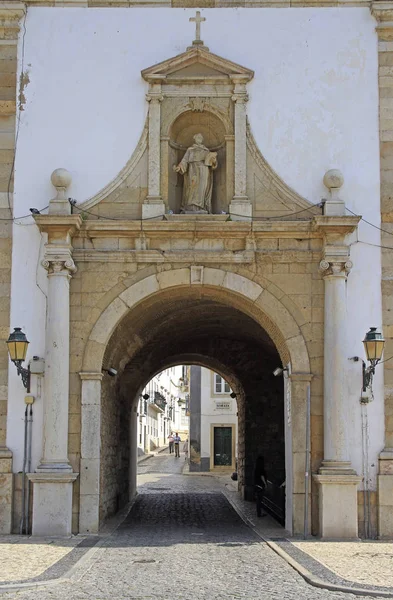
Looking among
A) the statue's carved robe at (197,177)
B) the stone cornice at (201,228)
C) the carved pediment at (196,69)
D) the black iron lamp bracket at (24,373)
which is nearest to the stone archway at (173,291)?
the stone cornice at (201,228)

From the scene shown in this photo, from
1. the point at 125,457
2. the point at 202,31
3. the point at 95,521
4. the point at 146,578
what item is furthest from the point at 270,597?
the point at 125,457

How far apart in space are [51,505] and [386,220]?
6075 millimetres

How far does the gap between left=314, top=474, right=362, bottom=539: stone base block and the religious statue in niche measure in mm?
4174

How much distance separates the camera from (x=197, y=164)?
45.8 feet

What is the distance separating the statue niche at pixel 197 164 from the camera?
13922mm

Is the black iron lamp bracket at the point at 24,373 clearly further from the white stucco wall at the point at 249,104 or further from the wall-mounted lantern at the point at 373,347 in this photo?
the wall-mounted lantern at the point at 373,347

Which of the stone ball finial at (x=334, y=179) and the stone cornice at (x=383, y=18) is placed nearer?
the stone ball finial at (x=334, y=179)

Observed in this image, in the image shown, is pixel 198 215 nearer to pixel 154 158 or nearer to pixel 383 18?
pixel 154 158

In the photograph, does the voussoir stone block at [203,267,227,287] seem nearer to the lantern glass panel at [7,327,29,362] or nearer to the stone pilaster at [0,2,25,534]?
the lantern glass panel at [7,327,29,362]

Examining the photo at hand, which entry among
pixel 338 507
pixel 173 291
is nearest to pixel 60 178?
pixel 173 291

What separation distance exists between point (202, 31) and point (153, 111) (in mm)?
1442

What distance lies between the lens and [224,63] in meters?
14.0

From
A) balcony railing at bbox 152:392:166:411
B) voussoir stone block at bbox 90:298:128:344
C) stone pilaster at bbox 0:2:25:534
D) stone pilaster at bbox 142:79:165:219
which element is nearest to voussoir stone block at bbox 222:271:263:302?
stone pilaster at bbox 142:79:165:219

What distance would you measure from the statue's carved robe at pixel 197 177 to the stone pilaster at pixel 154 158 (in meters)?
0.38
